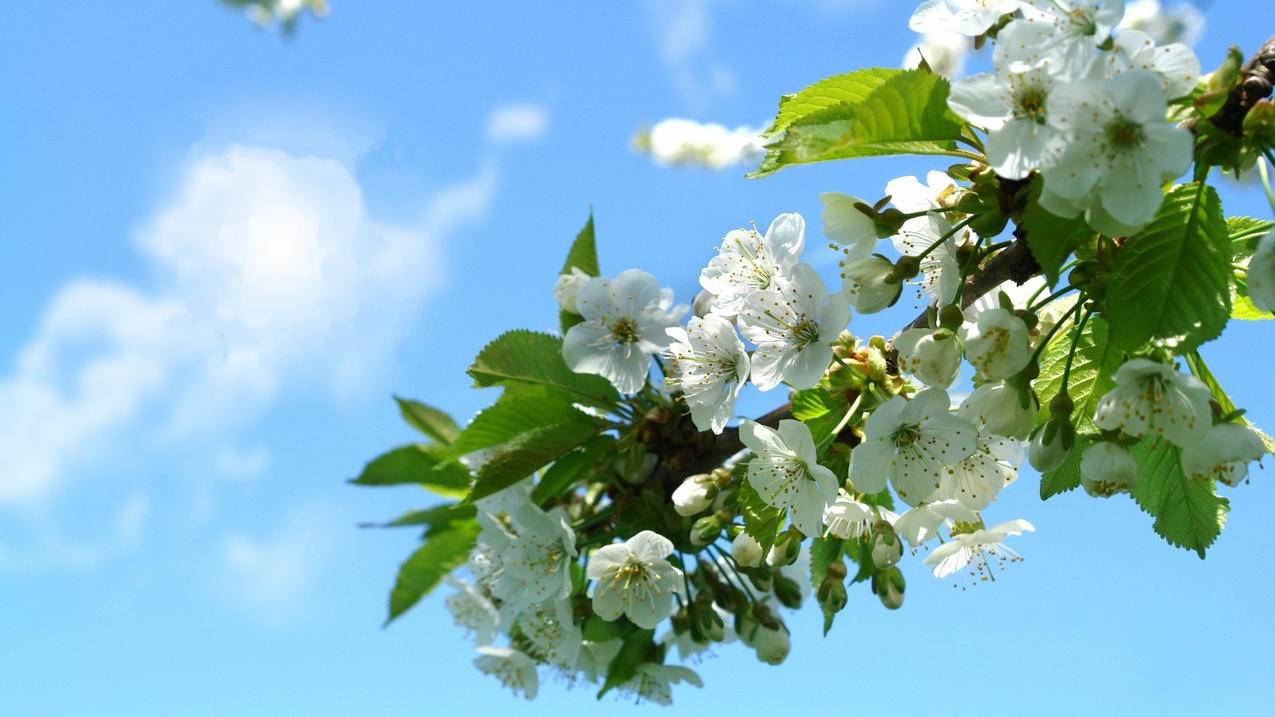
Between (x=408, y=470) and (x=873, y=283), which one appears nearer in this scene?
(x=873, y=283)

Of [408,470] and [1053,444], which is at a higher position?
[408,470]

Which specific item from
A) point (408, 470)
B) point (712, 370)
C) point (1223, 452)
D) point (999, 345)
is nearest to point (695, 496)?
point (712, 370)

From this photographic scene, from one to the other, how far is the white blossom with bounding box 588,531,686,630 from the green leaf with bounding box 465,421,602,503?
0.92 ft

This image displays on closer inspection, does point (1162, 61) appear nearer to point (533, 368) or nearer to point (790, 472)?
point (790, 472)

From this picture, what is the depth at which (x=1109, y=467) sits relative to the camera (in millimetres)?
1538

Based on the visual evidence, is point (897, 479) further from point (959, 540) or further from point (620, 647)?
point (620, 647)

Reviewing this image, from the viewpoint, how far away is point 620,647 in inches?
104

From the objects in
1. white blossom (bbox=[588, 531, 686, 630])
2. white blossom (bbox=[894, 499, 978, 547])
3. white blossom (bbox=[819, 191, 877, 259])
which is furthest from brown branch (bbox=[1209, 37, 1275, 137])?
white blossom (bbox=[588, 531, 686, 630])

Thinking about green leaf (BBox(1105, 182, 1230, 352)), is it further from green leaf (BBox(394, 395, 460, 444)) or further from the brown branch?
green leaf (BBox(394, 395, 460, 444))

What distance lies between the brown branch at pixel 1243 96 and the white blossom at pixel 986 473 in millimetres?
649

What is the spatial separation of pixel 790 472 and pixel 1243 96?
3.09 feet

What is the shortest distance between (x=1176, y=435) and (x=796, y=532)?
71 cm

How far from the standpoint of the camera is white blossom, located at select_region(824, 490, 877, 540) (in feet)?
6.02

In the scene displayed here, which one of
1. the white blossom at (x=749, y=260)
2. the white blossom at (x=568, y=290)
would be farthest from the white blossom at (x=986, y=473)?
the white blossom at (x=568, y=290)
